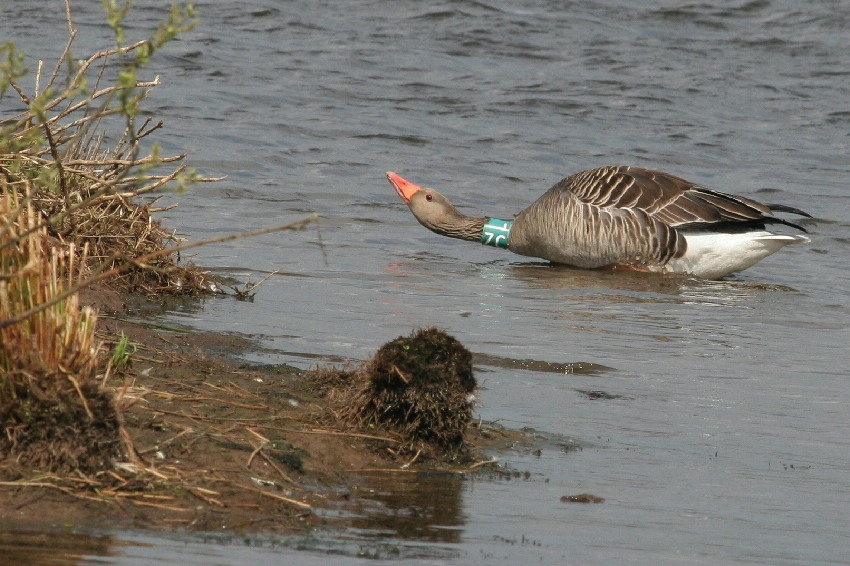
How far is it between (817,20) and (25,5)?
15.6 meters

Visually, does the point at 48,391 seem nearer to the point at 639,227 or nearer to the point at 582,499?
the point at 582,499

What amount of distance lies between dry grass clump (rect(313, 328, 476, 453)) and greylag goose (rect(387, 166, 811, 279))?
7.50m

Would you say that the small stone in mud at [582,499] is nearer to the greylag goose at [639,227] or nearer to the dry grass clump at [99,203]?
the dry grass clump at [99,203]

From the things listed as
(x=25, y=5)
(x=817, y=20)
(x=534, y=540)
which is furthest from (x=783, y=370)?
(x=817, y=20)

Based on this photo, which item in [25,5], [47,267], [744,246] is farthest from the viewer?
[25,5]

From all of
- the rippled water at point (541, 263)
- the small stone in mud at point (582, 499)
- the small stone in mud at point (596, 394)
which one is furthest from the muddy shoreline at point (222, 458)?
the small stone in mud at point (596, 394)

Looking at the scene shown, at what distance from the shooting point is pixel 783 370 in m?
7.83

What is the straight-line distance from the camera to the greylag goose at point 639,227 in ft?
40.9

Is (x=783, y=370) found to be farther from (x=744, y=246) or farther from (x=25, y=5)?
(x=25, y=5)

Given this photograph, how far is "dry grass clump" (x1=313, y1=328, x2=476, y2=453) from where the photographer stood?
17.4 ft

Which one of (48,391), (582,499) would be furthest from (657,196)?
(48,391)

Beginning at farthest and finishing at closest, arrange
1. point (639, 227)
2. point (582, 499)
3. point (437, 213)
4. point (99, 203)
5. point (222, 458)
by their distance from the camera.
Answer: point (437, 213), point (639, 227), point (99, 203), point (582, 499), point (222, 458)

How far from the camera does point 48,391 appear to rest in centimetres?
A: 446

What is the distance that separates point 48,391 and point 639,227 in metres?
8.94
